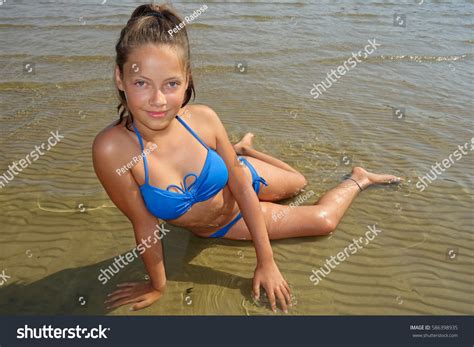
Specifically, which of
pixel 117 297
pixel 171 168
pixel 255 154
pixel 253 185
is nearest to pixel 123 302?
pixel 117 297

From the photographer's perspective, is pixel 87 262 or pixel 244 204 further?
pixel 87 262

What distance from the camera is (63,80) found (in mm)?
7668

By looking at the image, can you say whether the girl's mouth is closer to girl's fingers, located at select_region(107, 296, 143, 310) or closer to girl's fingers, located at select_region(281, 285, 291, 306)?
girl's fingers, located at select_region(107, 296, 143, 310)

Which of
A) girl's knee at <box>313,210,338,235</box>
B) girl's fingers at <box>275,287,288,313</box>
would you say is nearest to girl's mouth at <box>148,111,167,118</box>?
girl's fingers at <box>275,287,288,313</box>

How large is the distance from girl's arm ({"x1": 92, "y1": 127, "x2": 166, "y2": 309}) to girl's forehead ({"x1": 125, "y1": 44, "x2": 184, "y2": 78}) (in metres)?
0.49

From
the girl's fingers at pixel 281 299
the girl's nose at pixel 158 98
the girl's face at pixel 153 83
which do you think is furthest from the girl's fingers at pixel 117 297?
the girl's nose at pixel 158 98

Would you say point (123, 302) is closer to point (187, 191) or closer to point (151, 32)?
point (187, 191)

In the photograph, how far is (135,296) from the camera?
11.0 ft

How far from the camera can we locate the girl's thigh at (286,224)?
391 cm

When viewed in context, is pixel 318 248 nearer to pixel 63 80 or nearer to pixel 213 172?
pixel 213 172

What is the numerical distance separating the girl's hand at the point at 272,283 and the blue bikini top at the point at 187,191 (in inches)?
28.8

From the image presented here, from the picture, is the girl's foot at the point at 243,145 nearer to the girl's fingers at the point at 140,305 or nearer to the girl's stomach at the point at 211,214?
the girl's stomach at the point at 211,214

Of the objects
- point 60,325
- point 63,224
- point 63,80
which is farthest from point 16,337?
point 63,80

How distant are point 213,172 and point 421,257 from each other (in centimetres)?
210
